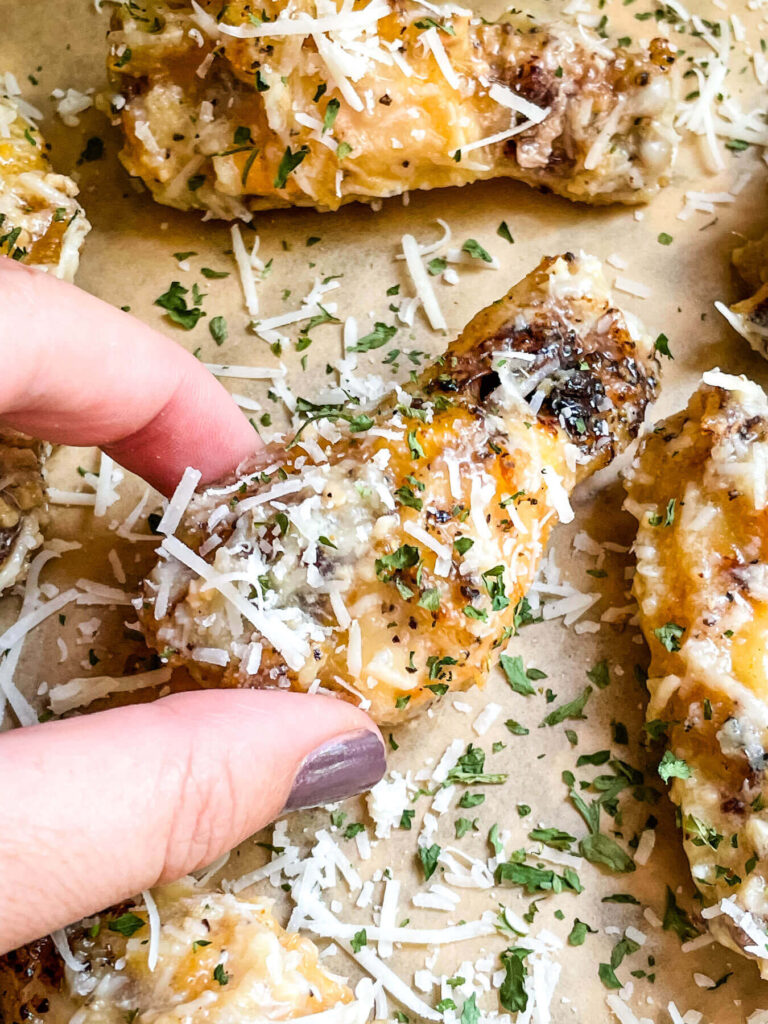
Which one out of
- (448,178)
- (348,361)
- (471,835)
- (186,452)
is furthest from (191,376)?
(471,835)

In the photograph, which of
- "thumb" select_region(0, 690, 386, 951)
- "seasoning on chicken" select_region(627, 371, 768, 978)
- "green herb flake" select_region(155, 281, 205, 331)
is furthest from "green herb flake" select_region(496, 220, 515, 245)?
"thumb" select_region(0, 690, 386, 951)

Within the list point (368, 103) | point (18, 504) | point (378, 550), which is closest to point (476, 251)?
point (368, 103)

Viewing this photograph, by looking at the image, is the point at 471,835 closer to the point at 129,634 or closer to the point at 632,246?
the point at 129,634

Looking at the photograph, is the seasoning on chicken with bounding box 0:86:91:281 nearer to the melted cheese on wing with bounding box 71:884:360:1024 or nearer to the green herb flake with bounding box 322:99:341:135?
the green herb flake with bounding box 322:99:341:135

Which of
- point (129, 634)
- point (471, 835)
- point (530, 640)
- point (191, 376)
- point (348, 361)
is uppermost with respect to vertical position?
point (191, 376)

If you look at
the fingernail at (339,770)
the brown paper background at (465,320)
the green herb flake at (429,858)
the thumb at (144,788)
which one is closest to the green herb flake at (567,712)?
the brown paper background at (465,320)
